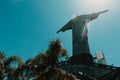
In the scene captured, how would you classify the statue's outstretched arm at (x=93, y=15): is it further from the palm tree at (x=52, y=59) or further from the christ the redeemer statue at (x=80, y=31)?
the palm tree at (x=52, y=59)

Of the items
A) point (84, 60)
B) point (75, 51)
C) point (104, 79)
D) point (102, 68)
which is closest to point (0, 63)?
point (104, 79)

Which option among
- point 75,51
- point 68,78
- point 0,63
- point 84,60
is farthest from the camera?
point 75,51

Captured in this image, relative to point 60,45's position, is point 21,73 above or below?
below

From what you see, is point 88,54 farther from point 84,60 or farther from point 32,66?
point 32,66

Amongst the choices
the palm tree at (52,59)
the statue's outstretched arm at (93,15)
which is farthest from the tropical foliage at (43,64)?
the statue's outstretched arm at (93,15)

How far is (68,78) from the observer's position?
60.8ft

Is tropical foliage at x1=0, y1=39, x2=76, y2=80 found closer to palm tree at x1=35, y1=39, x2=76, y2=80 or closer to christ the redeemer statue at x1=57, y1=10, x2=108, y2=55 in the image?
palm tree at x1=35, y1=39, x2=76, y2=80

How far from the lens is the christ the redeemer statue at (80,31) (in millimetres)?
51112

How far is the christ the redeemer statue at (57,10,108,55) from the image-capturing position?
168 ft

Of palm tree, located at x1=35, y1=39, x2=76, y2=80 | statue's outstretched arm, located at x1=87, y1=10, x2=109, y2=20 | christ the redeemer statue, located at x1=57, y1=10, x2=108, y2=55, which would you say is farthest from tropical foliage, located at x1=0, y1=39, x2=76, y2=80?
statue's outstretched arm, located at x1=87, y1=10, x2=109, y2=20

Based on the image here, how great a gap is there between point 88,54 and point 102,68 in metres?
7.82

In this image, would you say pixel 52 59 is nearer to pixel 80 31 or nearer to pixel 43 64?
pixel 43 64

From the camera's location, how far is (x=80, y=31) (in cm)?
5322

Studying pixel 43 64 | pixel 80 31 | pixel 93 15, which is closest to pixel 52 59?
pixel 43 64
